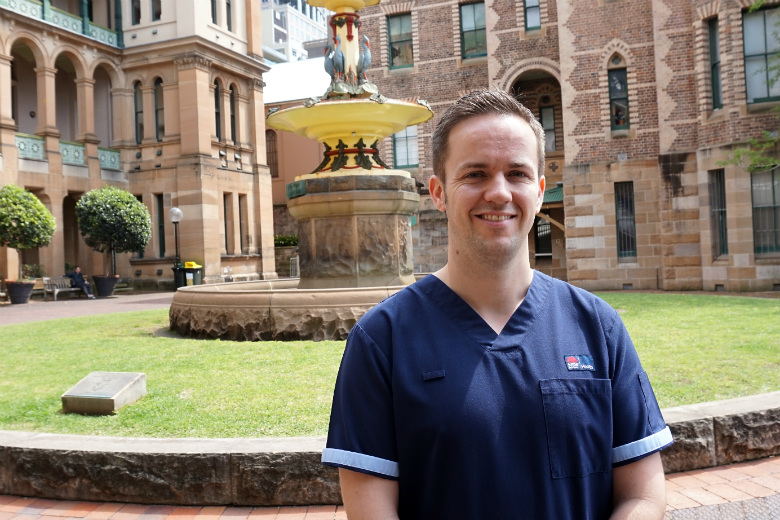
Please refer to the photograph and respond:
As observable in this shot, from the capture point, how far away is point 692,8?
19312 mm

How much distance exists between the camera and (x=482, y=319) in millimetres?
1934

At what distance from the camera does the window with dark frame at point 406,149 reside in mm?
30281

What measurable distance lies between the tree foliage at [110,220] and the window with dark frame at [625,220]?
1828 centimetres

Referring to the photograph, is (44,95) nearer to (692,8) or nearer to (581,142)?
(581,142)

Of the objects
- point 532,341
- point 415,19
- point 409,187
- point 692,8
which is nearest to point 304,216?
point 409,187

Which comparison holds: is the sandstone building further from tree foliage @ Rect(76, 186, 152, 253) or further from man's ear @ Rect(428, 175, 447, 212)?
man's ear @ Rect(428, 175, 447, 212)

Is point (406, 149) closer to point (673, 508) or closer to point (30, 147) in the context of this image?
point (30, 147)

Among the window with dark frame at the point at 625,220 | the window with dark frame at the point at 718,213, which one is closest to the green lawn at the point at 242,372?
the window with dark frame at the point at 718,213

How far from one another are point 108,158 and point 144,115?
2725 millimetres

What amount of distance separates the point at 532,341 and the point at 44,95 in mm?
32631

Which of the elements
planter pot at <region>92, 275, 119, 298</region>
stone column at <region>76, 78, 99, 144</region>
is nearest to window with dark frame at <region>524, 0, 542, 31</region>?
planter pot at <region>92, 275, 119, 298</region>

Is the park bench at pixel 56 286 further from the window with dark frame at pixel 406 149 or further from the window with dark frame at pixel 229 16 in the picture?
the window with dark frame at pixel 229 16

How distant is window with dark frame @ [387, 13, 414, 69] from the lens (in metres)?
29.9

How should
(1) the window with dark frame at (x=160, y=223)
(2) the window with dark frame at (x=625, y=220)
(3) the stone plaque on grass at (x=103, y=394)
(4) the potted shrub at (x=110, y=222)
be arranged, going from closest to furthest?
(3) the stone plaque on grass at (x=103, y=394) < (2) the window with dark frame at (x=625, y=220) < (4) the potted shrub at (x=110, y=222) < (1) the window with dark frame at (x=160, y=223)
